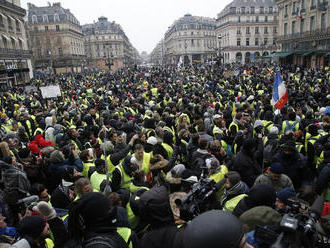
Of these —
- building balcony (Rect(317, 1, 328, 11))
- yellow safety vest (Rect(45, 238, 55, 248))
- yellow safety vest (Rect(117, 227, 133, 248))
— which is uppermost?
building balcony (Rect(317, 1, 328, 11))

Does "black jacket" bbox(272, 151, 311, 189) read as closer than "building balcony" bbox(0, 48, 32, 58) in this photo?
Yes

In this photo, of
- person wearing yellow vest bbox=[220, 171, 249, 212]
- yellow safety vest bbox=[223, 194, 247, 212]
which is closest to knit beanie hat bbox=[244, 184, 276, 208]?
yellow safety vest bbox=[223, 194, 247, 212]

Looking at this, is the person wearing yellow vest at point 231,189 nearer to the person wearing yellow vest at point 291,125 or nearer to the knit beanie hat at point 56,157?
the knit beanie hat at point 56,157

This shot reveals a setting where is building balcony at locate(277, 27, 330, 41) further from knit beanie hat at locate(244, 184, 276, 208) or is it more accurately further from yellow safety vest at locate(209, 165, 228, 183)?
knit beanie hat at locate(244, 184, 276, 208)

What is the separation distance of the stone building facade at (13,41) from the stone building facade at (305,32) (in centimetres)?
3887

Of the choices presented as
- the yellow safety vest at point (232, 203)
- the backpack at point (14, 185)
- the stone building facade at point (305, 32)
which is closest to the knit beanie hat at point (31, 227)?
the backpack at point (14, 185)

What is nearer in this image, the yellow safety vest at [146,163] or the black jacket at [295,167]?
the black jacket at [295,167]

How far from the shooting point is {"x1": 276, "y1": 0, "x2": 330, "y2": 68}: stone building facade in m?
33.8

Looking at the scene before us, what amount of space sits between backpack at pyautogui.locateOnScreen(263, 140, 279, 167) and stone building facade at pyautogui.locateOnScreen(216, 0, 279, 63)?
70.1 meters

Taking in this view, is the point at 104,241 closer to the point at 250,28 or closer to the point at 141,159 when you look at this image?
the point at 141,159

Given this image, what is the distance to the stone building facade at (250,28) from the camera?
70812 millimetres

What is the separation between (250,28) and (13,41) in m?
60.3

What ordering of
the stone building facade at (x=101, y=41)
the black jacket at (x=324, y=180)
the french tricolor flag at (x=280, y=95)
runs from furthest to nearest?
the stone building facade at (x=101, y=41)
the french tricolor flag at (x=280, y=95)
the black jacket at (x=324, y=180)

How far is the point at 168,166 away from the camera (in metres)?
4.90
